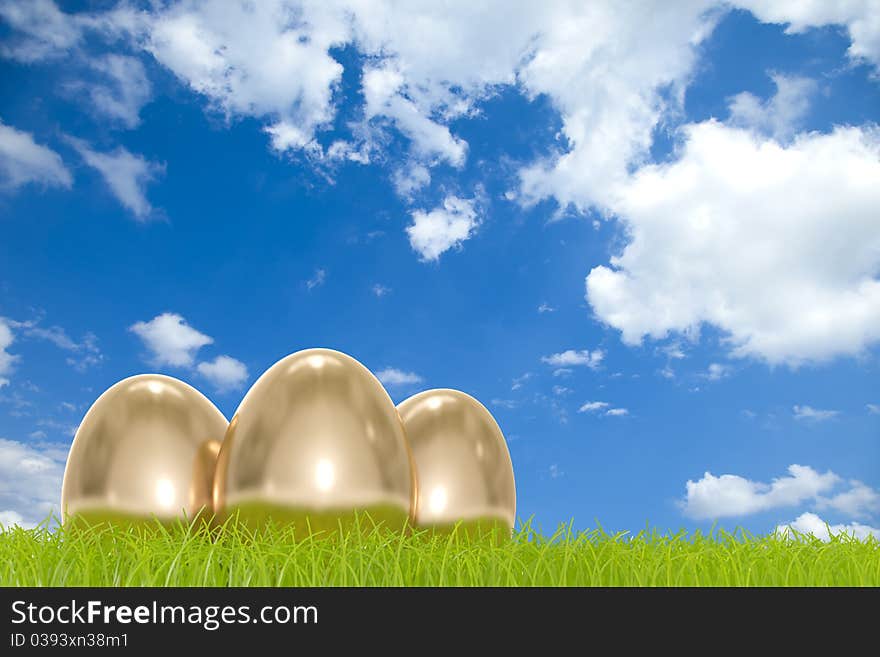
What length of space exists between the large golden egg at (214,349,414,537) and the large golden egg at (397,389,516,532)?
423 mm

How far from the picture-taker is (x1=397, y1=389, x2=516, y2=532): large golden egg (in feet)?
14.6

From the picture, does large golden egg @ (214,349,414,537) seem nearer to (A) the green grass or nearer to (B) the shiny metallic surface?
(A) the green grass

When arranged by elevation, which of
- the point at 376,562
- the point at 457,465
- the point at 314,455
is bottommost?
the point at 376,562

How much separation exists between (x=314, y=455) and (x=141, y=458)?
105 cm

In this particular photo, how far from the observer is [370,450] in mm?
3857

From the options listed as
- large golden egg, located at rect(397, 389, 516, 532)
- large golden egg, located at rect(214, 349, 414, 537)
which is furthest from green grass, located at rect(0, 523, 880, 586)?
large golden egg, located at rect(397, 389, 516, 532)

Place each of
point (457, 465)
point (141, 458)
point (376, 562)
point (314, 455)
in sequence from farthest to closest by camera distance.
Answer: point (457, 465), point (141, 458), point (314, 455), point (376, 562)

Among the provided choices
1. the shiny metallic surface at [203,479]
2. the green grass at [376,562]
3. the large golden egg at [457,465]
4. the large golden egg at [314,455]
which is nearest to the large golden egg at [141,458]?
the shiny metallic surface at [203,479]

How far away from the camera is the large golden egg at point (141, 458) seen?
4.13 metres

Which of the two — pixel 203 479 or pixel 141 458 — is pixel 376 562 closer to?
pixel 203 479

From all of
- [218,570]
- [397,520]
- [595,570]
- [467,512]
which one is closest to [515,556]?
[595,570]

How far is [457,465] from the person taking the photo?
14.9 ft

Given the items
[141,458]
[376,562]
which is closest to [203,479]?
[141,458]
